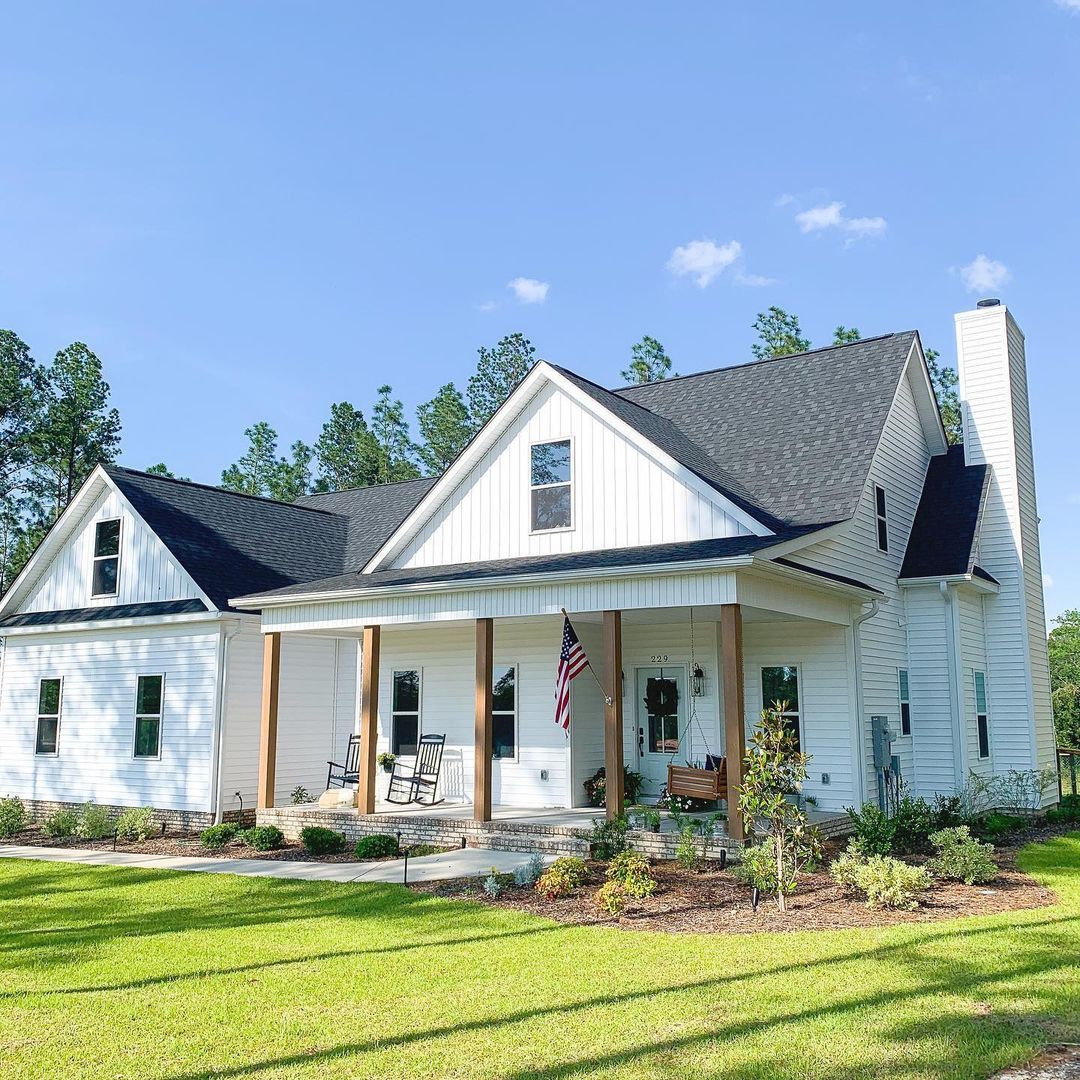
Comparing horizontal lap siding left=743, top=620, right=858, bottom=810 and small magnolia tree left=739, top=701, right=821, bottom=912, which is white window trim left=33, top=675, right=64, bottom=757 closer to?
horizontal lap siding left=743, top=620, right=858, bottom=810

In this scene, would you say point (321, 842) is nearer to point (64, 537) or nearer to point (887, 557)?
point (887, 557)

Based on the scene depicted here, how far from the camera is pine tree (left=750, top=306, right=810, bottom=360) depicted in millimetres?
38469

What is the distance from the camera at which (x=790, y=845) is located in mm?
10016

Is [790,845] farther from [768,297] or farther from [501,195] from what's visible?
[768,297]

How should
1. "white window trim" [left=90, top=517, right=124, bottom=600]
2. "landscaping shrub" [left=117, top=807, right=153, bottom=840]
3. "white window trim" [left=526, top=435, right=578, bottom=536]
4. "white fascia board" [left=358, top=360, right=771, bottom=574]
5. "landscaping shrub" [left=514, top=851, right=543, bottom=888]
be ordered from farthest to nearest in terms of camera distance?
"white window trim" [left=90, top=517, right=124, bottom=600] < "landscaping shrub" [left=117, top=807, right=153, bottom=840] < "white window trim" [left=526, top=435, right=578, bottom=536] < "white fascia board" [left=358, top=360, right=771, bottom=574] < "landscaping shrub" [left=514, top=851, right=543, bottom=888]

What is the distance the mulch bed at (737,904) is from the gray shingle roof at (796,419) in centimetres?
545

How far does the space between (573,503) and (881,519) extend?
5346mm

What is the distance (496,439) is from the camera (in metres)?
16.2

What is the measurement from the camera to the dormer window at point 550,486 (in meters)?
15.5

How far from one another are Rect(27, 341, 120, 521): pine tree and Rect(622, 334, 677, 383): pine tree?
21.0m

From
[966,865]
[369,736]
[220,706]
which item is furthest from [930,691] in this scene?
[220,706]

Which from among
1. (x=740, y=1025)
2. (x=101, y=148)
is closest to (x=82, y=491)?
(x=101, y=148)

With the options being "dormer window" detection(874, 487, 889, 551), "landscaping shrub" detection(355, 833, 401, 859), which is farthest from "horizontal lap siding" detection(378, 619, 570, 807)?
"dormer window" detection(874, 487, 889, 551)

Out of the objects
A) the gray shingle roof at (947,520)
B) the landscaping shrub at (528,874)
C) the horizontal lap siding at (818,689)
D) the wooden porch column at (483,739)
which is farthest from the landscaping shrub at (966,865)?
the gray shingle roof at (947,520)
